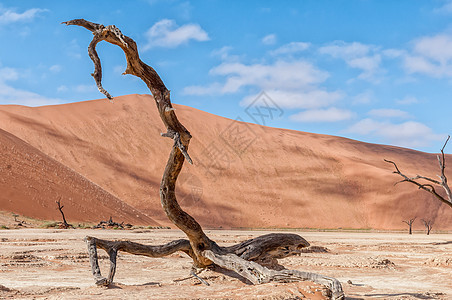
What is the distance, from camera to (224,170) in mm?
68000

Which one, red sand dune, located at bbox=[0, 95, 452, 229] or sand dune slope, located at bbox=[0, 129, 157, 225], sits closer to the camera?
sand dune slope, located at bbox=[0, 129, 157, 225]

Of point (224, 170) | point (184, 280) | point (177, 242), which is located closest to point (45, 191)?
point (177, 242)

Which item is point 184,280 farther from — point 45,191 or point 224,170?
point 224,170

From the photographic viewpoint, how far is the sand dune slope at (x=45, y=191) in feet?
116

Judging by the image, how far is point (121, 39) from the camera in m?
6.77

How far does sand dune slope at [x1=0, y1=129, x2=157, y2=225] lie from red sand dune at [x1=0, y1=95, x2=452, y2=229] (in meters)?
12.0

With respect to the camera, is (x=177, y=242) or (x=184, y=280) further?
(x=177, y=242)

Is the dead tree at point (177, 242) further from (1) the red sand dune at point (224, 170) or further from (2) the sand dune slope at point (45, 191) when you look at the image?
(1) the red sand dune at point (224, 170)

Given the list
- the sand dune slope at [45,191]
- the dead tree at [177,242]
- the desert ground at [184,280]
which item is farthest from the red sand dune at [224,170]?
the dead tree at [177,242]

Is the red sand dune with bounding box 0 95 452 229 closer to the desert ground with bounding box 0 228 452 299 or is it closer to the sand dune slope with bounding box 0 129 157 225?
the sand dune slope with bounding box 0 129 157 225

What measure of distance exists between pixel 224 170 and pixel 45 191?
3306 centimetres

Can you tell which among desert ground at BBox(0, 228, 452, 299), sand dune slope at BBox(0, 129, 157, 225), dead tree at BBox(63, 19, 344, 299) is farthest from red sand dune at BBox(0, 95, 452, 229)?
dead tree at BBox(63, 19, 344, 299)

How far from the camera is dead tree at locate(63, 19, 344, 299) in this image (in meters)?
6.61

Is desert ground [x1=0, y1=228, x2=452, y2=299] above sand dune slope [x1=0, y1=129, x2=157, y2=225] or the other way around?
the other way around
